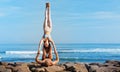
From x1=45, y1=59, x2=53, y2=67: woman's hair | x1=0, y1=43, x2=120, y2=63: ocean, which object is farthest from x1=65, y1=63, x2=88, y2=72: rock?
x1=0, y1=43, x2=120, y2=63: ocean

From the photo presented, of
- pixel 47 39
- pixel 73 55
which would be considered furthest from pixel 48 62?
pixel 73 55

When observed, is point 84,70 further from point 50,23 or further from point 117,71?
point 50,23

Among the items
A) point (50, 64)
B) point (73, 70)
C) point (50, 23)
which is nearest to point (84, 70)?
point (73, 70)

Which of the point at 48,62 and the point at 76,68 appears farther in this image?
the point at 76,68

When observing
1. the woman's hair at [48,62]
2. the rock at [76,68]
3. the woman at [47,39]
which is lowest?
the rock at [76,68]

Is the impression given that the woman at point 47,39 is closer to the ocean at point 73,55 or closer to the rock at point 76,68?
the rock at point 76,68

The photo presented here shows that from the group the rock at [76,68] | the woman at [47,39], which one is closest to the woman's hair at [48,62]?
the woman at [47,39]

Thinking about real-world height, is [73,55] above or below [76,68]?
below

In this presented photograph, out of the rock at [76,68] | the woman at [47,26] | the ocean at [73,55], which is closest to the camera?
the woman at [47,26]

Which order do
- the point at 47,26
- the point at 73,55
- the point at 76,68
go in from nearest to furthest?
the point at 47,26 < the point at 76,68 < the point at 73,55

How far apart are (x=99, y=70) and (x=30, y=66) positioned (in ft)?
10.9

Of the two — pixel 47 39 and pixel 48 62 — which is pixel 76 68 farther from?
pixel 47 39

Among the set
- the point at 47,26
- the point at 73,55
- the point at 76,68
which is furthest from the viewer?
the point at 73,55

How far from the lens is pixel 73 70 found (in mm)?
17328
